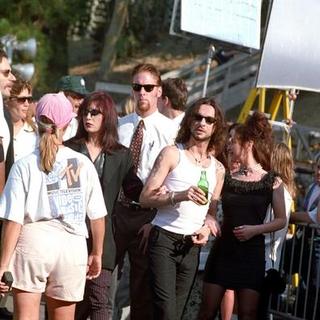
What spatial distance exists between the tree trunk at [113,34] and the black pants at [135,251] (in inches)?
856

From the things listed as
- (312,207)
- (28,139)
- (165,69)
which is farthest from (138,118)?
(165,69)

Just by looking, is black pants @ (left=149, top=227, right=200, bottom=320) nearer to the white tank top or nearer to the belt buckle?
the white tank top

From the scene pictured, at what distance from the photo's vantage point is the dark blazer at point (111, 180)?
7.03 metres

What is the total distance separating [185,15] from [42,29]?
16284 mm

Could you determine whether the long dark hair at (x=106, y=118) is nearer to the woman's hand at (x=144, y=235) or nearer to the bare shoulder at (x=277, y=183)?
the woman's hand at (x=144, y=235)

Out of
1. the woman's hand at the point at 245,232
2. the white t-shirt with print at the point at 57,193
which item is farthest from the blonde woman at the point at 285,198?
the white t-shirt with print at the point at 57,193

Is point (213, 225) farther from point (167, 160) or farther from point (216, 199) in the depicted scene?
point (167, 160)

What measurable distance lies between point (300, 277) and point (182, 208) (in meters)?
1.52

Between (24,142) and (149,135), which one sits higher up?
(149,135)

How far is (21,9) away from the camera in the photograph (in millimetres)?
23484

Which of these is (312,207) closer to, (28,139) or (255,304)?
(255,304)

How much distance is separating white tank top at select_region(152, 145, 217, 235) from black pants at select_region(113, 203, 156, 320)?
21.9 inches

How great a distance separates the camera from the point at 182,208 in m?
7.02

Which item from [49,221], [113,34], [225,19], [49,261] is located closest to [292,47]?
[225,19]
